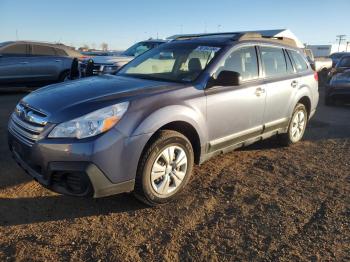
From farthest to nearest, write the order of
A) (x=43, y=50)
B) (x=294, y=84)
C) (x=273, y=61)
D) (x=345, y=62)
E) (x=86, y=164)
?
1. (x=345, y=62)
2. (x=43, y=50)
3. (x=294, y=84)
4. (x=273, y=61)
5. (x=86, y=164)

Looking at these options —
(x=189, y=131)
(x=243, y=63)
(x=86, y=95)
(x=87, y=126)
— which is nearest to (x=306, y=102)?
(x=243, y=63)

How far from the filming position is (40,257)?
299cm

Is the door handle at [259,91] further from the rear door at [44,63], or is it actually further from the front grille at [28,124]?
the rear door at [44,63]

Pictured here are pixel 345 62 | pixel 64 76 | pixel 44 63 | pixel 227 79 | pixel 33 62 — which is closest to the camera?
pixel 227 79

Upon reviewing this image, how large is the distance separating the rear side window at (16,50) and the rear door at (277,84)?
8487mm

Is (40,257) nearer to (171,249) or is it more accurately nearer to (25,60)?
(171,249)

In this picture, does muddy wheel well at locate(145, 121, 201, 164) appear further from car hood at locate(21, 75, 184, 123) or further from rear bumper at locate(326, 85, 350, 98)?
rear bumper at locate(326, 85, 350, 98)

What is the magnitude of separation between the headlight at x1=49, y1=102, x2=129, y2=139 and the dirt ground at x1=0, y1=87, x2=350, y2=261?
0.86m

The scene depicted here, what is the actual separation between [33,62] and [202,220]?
373 inches

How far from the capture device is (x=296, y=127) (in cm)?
636

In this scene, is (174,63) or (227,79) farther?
(174,63)

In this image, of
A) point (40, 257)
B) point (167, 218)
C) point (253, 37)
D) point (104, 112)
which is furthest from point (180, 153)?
point (253, 37)

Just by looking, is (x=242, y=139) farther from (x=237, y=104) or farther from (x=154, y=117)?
(x=154, y=117)

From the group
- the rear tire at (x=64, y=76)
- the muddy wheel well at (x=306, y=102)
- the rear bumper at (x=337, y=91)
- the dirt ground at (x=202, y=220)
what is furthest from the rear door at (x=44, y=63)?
the rear bumper at (x=337, y=91)
